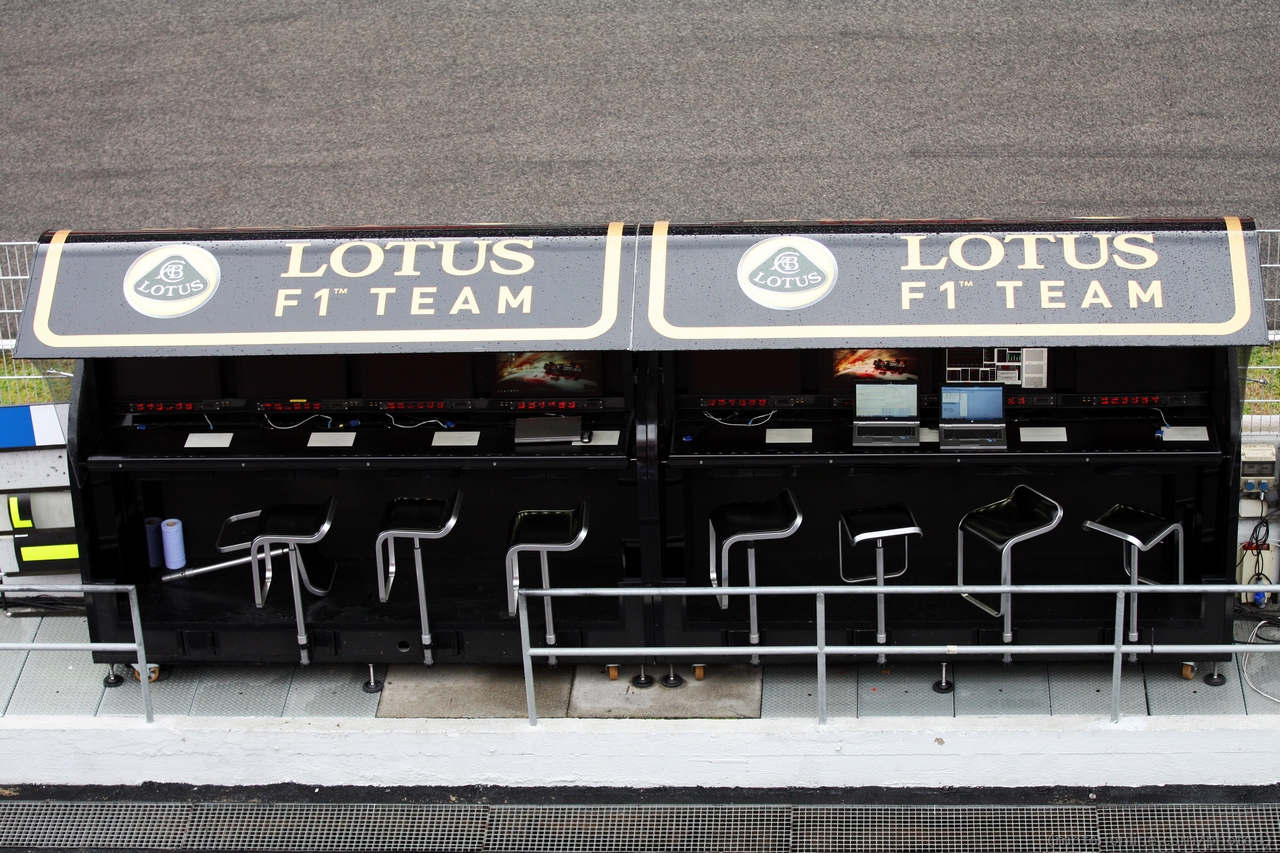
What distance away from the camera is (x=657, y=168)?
425 inches

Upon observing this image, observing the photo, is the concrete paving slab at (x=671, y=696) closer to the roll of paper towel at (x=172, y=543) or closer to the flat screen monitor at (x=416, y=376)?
the flat screen monitor at (x=416, y=376)

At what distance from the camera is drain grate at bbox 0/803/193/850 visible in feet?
17.5

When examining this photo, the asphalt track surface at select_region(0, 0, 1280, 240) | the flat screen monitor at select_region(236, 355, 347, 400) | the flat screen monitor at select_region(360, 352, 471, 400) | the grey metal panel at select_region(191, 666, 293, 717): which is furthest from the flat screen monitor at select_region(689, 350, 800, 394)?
the asphalt track surface at select_region(0, 0, 1280, 240)

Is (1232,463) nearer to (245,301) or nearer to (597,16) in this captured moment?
(245,301)

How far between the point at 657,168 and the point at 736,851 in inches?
280

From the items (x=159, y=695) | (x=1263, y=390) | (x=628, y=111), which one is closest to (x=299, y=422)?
(x=159, y=695)

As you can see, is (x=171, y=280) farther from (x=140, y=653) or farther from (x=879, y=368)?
(x=879, y=368)

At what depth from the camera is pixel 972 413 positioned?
18.9 feet

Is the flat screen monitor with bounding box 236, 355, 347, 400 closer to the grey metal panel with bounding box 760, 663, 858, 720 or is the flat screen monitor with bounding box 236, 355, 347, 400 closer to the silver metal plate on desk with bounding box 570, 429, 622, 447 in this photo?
the silver metal plate on desk with bounding box 570, 429, 622, 447

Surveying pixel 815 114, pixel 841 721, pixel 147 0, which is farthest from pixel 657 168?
pixel 841 721

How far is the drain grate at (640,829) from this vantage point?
5.19 m

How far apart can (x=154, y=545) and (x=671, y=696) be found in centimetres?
301

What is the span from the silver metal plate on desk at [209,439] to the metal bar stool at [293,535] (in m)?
0.41

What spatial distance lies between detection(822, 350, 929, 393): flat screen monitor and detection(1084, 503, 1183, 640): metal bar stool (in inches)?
45.1
